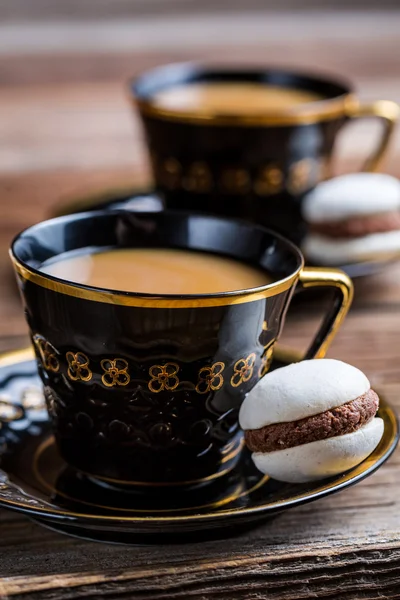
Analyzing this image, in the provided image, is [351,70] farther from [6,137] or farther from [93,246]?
[93,246]

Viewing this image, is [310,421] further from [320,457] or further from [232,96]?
[232,96]

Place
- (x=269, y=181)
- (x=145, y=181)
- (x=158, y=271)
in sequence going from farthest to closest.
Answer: (x=145, y=181), (x=269, y=181), (x=158, y=271)

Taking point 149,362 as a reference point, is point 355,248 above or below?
below

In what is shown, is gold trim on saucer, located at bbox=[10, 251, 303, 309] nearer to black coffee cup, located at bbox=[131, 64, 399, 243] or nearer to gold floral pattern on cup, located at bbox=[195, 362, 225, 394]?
gold floral pattern on cup, located at bbox=[195, 362, 225, 394]

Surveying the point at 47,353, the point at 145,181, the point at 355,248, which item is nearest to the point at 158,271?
the point at 47,353

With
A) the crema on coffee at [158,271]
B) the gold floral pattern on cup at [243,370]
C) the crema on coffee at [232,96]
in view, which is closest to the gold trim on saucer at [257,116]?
the crema on coffee at [232,96]
